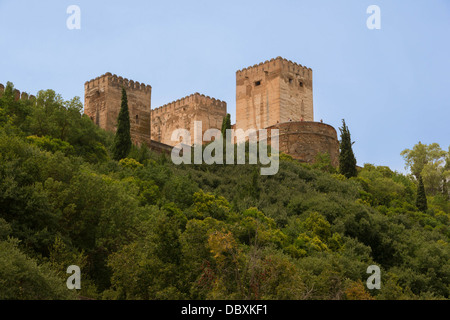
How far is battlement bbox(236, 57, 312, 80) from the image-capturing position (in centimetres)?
5151

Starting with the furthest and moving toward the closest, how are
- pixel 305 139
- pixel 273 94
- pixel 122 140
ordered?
pixel 273 94 < pixel 305 139 < pixel 122 140

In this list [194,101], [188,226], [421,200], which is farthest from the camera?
[194,101]

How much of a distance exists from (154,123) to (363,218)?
30.2 meters

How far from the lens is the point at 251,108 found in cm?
5122

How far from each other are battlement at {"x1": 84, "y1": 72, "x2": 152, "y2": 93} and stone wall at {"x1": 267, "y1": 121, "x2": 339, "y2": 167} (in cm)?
1002

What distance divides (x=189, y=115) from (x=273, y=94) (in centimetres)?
856

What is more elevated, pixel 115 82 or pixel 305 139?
pixel 115 82

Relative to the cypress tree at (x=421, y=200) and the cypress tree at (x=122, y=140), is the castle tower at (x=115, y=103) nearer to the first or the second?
the cypress tree at (x=122, y=140)

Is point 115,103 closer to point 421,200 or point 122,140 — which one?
point 122,140

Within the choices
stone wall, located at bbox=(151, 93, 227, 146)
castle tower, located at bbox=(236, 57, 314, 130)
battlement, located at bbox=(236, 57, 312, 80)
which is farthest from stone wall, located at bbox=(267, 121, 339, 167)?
stone wall, located at bbox=(151, 93, 227, 146)

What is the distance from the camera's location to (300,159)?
46281 millimetres

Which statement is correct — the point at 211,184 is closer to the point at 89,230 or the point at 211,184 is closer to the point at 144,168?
the point at 144,168

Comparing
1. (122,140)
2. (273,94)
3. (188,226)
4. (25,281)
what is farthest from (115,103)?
(25,281)
